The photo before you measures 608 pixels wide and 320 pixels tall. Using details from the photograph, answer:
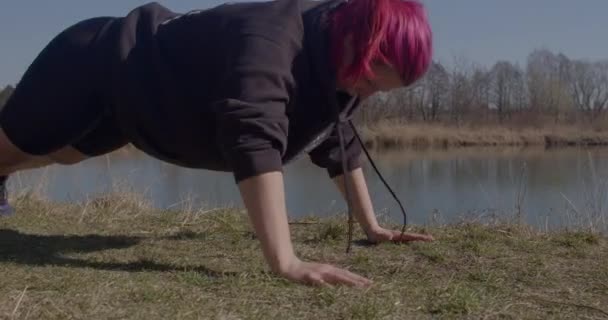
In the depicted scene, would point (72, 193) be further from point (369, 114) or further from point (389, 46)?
point (369, 114)

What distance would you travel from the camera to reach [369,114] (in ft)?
73.5

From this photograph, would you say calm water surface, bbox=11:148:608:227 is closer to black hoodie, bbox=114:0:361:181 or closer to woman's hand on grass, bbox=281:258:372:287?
black hoodie, bbox=114:0:361:181

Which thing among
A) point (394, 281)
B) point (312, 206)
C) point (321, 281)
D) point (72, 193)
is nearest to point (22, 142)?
point (321, 281)

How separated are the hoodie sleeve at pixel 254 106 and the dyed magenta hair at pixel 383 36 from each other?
16 cm

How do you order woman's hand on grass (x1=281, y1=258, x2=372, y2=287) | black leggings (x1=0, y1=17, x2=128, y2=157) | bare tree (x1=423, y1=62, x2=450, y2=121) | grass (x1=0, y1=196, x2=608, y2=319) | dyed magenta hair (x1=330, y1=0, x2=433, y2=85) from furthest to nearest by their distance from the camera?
bare tree (x1=423, y1=62, x2=450, y2=121) < black leggings (x1=0, y1=17, x2=128, y2=157) < dyed magenta hair (x1=330, y1=0, x2=433, y2=85) < woman's hand on grass (x1=281, y1=258, x2=372, y2=287) < grass (x1=0, y1=196, x2=608, y2=319)

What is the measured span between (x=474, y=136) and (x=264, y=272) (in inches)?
911

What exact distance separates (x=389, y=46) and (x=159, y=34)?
68cm

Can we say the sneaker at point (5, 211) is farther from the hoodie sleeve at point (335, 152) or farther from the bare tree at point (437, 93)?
the bare tree at point (437, 93)

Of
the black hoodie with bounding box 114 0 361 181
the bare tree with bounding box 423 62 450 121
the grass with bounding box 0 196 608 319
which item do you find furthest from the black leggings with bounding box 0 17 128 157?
the bare tree with bounding box 423 62 450 121

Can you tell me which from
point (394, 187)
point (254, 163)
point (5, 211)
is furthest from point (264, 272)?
point (394, 187)

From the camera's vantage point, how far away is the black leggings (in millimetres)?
2082

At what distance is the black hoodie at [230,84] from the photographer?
5.99 feet

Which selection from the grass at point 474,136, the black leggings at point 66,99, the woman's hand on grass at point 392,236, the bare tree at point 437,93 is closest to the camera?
the black leggings at point 66,99

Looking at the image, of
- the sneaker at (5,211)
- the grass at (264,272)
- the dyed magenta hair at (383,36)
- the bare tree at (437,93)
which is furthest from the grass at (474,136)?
the dyed magenta hair at (383,36)
